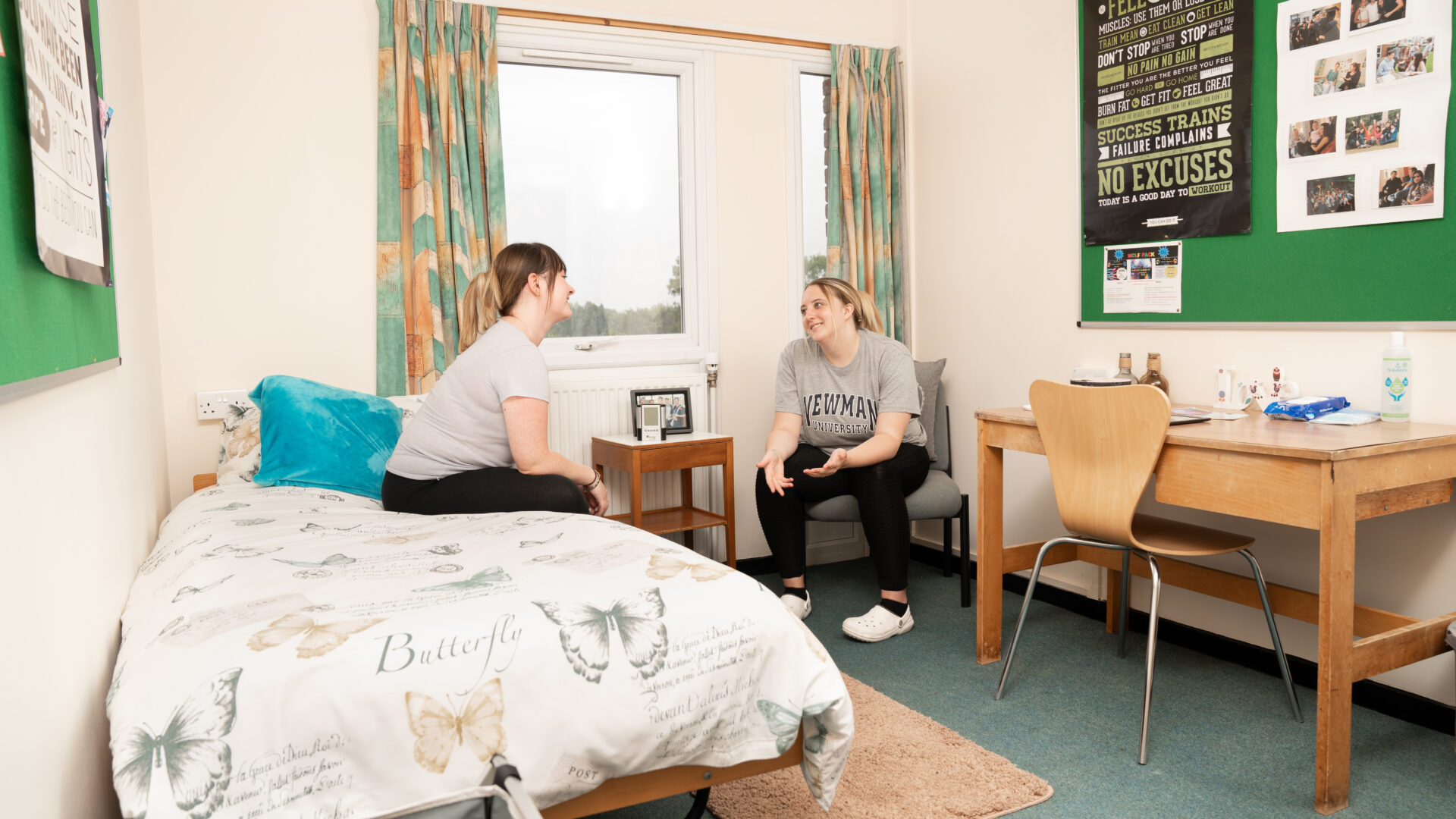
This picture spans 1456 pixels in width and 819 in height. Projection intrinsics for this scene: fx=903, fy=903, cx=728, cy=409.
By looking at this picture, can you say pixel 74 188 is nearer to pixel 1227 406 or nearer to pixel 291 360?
pixel 291 360

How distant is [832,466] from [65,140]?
7.06 feet

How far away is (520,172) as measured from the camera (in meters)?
3.38

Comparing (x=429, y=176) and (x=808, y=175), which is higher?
(x=808, y=175)

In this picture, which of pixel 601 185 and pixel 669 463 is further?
pixel 601 185

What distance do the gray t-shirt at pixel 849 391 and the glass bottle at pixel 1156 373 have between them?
0.71 meters

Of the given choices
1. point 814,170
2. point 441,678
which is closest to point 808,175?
point 814,170

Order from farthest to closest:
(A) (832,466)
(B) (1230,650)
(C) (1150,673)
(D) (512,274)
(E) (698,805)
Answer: (A) (832,466) → (B) (1230,650) → (D) (512,274) → (C) (1150,673) → (E) (698,805)

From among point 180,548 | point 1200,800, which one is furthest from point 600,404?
point 1200,800

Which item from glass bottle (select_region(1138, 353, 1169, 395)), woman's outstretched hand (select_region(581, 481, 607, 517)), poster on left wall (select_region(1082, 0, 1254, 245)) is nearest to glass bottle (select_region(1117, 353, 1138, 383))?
glass bottle (select_region(1138, 353, 1169, 395))

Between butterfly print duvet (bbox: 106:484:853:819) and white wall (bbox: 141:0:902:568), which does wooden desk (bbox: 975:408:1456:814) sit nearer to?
butterfly print duvet (bbox: 106:484:853:819)

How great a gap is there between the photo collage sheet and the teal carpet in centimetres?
123

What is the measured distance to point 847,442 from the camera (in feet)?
10.3

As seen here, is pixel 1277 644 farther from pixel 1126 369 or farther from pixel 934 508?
pixel 934 508

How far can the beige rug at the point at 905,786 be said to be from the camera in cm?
180
